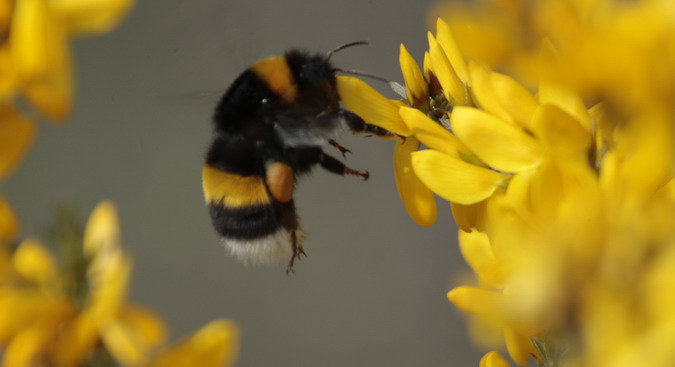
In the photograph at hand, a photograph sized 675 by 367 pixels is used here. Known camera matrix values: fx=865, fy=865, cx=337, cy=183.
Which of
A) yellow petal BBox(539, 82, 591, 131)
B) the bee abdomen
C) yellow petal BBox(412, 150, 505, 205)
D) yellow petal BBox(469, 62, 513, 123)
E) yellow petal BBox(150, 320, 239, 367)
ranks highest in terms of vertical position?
yellow petal BBox(539, 82, 591, 131)

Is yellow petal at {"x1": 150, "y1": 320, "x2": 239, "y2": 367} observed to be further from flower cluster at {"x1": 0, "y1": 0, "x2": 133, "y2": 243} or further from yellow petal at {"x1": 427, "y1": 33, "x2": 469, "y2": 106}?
yellow petal at {"x1": 427, "y1": 33, "x2": 469, "y2": 106}

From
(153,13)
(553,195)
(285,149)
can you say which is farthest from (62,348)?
(153,13)

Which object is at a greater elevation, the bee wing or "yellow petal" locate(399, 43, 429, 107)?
"yellow petal" locate(399, 43, 429, 107)

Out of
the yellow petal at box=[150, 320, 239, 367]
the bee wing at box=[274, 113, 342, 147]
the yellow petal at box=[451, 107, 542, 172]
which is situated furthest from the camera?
the bee wing at box=[274, 113, 342, 147]

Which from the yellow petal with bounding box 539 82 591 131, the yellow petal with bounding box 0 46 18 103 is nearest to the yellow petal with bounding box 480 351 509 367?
the yellow petal with bounding box 539 82 591 131

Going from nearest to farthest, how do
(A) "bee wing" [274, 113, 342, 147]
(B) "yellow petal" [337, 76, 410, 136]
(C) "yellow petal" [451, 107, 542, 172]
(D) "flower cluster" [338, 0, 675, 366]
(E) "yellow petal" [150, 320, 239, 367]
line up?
(D) "flower cluster" [338, 0, 675, 366]
(E) "yellow petal" [150, 320, 239, 367]
(C) "yellow petal" [451, 107, 542, 172]
(B) "yellow petal" [337, 76, 410, 136]
(A) "bee wing" [274, 113, 342, 147]

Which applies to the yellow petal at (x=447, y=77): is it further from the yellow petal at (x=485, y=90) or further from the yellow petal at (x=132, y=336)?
the yellow petal at (x=132, y=336)
